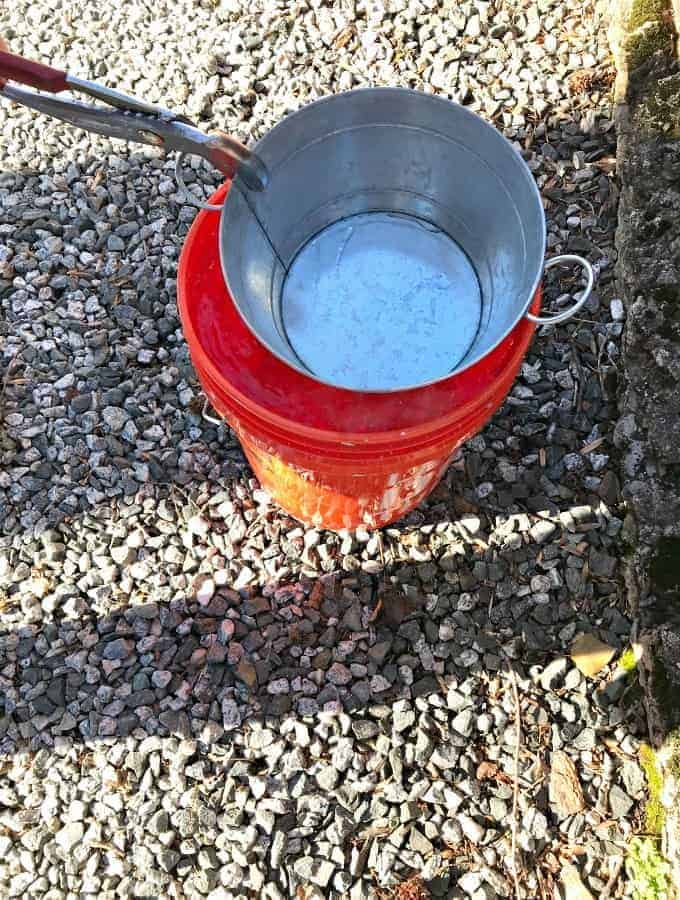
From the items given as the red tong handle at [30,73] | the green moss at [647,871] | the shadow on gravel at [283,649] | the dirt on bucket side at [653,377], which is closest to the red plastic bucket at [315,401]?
the red tong handle at [30,73]

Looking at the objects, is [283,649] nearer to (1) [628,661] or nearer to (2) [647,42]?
(1) [628,661]

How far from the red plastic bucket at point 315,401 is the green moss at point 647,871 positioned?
106 cm

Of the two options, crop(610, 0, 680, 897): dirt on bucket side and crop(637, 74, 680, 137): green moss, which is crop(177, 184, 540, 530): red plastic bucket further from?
crop(637, 74, 680, 137): green moss

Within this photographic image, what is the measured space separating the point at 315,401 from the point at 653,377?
1.24 metres

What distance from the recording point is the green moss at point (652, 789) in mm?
1794

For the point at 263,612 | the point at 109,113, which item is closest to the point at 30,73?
the point at 109,113

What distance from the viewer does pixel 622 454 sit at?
2.15 metres

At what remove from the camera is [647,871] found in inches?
69.0

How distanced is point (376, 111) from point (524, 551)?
1.18m

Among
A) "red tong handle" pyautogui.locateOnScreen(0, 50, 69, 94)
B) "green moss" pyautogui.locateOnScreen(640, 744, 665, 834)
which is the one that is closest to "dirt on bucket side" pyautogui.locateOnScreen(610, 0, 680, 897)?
"green moss" pyautogui.locateOnScreen(640, 744, 665, 834)

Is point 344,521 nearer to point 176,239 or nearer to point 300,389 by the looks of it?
point 300,389

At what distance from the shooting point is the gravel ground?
5.84 ft

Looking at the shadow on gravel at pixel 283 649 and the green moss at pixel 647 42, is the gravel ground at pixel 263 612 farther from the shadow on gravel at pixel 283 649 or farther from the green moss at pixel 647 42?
the green moss at pixel 647 42

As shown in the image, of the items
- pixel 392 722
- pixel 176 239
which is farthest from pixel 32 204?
pixel 392 722
